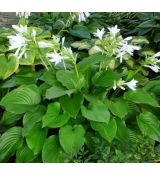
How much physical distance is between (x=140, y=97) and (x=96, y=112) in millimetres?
354

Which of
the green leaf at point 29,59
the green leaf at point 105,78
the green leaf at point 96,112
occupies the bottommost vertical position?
the green leaf at point 96,112

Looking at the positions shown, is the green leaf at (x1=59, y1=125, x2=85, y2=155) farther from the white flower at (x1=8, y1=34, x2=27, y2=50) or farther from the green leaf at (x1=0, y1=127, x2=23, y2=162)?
the white flower at (x1=8, y1=34, x2=27, y2=50)

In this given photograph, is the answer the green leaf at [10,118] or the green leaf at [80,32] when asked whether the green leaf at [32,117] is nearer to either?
the green leaf at [10,118]

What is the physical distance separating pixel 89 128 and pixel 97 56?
49 cm

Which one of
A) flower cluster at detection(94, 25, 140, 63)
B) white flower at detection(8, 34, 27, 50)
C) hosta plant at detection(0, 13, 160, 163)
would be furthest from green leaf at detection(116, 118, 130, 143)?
white flower at detection(8, 34, 27, 50)

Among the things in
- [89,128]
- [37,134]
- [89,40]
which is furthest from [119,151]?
[89,40]

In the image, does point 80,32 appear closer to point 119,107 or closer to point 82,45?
point 82,45

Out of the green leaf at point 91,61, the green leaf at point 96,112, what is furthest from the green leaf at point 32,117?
the green leaf at point 91,61

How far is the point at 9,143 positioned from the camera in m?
2.99

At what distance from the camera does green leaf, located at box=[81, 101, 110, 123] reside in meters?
2.84

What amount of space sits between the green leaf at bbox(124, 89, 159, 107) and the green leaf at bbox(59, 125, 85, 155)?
404 millimetres

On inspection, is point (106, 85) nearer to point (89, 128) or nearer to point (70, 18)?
point (89, 128)

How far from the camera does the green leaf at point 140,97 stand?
3.04 m
